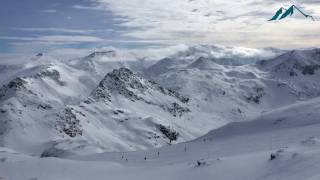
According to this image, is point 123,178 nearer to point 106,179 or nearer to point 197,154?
point 106,179

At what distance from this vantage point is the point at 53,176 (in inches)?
1537

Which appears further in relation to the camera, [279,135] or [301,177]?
[279,135]

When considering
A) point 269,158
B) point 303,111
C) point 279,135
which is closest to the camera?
point 269,158

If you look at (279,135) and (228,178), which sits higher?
(228,178)

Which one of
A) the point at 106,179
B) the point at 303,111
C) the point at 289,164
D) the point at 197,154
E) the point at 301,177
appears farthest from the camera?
the point at 303,111

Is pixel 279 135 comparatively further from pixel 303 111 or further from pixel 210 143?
pixel 303 111

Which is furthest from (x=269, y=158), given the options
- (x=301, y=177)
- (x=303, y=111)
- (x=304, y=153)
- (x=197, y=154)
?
(x=303, y=111)

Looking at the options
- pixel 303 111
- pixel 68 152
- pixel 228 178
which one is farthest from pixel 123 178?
pixel 68 152

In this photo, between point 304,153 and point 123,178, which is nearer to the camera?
point 304,153

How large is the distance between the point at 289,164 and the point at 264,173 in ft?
5.73

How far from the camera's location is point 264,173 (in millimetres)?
31219

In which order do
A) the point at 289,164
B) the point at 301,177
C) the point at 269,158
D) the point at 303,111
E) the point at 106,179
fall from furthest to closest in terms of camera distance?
the point at 303,111, the point at 106,179, the point at 269,158, the point at 289,164, the point at 301,177

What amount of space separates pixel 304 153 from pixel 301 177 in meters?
4.80

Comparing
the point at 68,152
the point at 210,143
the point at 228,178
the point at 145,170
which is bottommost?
the point at 68,152
